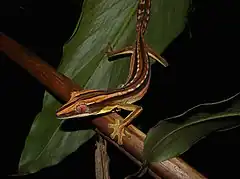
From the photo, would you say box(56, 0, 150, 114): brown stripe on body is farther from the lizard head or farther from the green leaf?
the green leaf

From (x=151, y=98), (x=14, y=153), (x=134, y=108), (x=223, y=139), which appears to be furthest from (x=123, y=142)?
(x=14, y=153)

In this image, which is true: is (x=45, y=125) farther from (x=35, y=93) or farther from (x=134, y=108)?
(x=35, y=93)

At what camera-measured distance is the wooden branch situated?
1.58ft

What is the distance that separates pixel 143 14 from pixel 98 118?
14.4 inches

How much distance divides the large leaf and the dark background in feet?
0.71

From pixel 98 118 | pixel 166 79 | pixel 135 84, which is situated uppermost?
pixel 98 118

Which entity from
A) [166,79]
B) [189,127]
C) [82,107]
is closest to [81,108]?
[82,107]

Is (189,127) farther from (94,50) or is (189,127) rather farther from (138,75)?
(138,75)

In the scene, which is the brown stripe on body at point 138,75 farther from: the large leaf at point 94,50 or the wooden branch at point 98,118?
the wooden branch at point 98,118

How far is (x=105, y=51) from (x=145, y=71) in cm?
35

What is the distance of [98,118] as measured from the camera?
0.62 metres

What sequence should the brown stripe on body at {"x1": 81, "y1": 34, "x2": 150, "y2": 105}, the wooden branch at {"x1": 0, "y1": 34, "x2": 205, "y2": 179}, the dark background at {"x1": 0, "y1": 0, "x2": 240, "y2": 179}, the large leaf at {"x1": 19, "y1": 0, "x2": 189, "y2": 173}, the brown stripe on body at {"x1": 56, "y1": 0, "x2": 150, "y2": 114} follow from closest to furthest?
the wooden branch at {"x1": 0, "y1": 34, "x2": 205, "y2": 179}
the large leaf at {"x1": 19, "y1": 0, "x2": 189, "y2": 173}
the brown stripe on body at {"x1": 56, "y1": 0, "x2": 150, "y2": 114}
the brown stripe on body at {"x1": 81, "y1": 34, "x2": 150, "y2": 105}
the dark background at {"x1": 0, "y1": 0, "x2": 240, "y2": 179}

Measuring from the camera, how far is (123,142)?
0.54 metres

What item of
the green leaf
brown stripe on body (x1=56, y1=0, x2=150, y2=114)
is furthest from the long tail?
the green leaf
